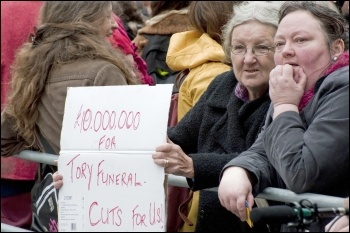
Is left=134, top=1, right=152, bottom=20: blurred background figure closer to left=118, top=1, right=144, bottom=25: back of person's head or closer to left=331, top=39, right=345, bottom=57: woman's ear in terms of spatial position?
left=118, top=1, right=144, bottom=25: back of person's head

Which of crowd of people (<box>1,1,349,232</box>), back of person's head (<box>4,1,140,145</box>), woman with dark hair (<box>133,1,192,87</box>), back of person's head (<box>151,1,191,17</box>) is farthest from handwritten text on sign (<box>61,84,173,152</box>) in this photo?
back of person's head (<box>151,1,191,17</box>)

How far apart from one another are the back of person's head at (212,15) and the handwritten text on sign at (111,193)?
1.38m

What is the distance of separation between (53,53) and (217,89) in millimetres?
994

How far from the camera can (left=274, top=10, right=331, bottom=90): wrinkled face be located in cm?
430

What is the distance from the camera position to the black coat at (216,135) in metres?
4.74

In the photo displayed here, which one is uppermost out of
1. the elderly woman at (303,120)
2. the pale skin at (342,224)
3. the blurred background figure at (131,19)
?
the blurred background figure at (131,19)

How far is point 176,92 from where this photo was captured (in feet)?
19.9

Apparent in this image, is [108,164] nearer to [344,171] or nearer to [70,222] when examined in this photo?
[70,222]

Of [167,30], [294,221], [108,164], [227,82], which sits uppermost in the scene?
[167,30]

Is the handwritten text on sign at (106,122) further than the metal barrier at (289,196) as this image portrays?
Yes

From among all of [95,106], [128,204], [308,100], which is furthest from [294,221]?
[95,106]

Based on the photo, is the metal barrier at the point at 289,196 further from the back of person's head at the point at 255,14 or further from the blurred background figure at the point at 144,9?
the blurred background figure at the point at 144,9

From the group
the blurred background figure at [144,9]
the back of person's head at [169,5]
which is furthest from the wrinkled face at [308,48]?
the blurred background figure at [144,9]

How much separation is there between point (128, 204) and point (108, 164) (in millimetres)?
226
